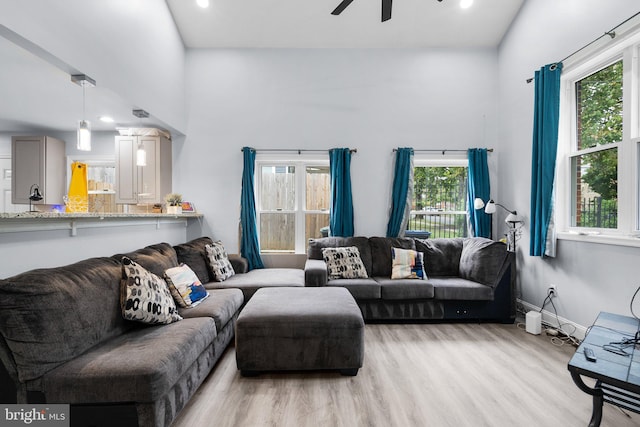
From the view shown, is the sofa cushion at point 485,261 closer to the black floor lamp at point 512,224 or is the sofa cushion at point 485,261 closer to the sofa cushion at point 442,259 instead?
the sofa cushion at point 442,259

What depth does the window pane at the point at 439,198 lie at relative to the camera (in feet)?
15.1

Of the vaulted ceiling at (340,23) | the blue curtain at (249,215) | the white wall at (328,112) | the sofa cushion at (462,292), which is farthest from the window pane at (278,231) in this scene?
the vaulted ceiling at (340,23)

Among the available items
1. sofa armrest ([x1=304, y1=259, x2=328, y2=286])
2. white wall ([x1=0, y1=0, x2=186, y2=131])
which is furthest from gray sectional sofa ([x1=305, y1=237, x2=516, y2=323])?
white wall ([x1=0, y1=0, x2=186, y2=131])

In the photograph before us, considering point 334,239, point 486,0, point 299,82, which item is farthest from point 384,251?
point 486,0

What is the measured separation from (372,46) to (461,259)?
3188 millimetres

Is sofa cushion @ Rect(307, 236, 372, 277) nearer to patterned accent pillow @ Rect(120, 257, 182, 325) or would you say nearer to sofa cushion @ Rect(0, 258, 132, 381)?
patterned accent pillow @ Rect(120, 257, 182, 325)

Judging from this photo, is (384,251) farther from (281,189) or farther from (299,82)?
(299,82)

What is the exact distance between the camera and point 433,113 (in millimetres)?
4457

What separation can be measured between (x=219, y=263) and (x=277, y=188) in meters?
1.48

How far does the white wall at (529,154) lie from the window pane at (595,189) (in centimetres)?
28

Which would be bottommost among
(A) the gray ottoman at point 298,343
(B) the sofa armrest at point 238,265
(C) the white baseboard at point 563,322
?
(C) the white baseboard at point 563,322

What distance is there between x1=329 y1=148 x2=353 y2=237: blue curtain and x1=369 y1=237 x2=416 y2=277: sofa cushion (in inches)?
16.3

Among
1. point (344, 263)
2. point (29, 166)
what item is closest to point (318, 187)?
point (344, 263)

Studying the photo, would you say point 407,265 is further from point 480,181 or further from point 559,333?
point 480,181
